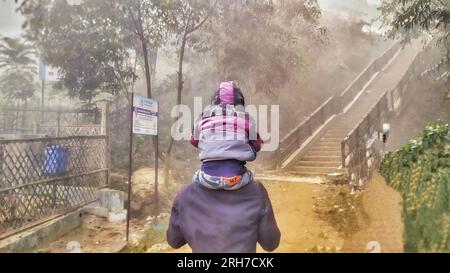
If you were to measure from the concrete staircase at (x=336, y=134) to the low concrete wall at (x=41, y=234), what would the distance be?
16.7 ft

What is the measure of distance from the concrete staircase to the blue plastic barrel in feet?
17.0

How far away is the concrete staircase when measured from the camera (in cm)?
878

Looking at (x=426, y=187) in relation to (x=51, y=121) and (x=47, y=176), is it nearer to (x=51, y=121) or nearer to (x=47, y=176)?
(x=47, y=176)

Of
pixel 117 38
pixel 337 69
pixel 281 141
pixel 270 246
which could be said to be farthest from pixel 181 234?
pixel 337 69

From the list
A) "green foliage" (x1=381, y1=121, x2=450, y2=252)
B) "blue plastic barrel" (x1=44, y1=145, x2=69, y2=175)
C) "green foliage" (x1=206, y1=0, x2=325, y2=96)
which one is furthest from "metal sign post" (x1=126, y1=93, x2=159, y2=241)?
"green foliage" (x1=381, y1=121, x2=450, y2=252)

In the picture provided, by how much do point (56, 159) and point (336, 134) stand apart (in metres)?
7.60

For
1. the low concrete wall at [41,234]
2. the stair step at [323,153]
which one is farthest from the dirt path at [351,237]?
the stair step at [323,153]

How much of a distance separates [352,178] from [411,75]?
6988 millimetres

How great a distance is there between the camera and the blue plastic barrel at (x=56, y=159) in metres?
5.33

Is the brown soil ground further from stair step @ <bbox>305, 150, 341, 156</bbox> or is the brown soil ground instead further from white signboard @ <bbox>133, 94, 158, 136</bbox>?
stair step @ <bbox>305, 150, 341, 156</bbox>

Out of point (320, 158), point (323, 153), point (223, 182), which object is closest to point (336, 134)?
point (323, 153)
